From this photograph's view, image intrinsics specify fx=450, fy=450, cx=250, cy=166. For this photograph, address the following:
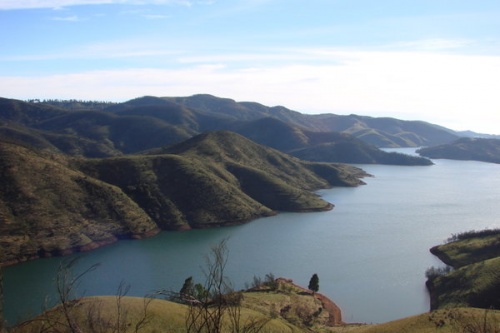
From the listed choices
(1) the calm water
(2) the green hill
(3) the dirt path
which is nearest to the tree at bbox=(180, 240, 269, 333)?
(1) the calm water

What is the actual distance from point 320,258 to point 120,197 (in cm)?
5304

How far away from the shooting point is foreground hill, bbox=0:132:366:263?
297 ft

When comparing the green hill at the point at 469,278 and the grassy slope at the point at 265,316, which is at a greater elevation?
the grassy slope at the point at 265,316

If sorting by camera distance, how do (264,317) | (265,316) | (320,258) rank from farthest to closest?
(320,258)
(265,316)
(264,317)

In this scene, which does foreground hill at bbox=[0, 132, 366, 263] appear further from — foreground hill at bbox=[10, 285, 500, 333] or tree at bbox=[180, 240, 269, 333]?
tree at bbox=[180, 240, 269, 333]

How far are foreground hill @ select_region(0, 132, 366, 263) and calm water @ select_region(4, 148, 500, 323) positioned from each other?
5.24 m

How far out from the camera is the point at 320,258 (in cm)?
8338

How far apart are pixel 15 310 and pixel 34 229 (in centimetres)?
3362

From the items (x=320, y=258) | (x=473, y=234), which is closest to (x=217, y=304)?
(x=320, y=258)

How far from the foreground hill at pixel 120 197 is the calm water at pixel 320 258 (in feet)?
17.2

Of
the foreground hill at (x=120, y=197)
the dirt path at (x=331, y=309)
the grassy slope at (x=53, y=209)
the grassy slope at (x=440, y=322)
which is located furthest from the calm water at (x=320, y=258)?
the grassy slope at (x=440, y=322)

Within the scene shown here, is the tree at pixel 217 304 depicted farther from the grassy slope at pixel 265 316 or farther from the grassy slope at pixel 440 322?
the grassy slope at pixel 440 322

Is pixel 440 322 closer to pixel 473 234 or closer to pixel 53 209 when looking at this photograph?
pixel 473 234

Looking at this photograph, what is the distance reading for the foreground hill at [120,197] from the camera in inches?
3565
